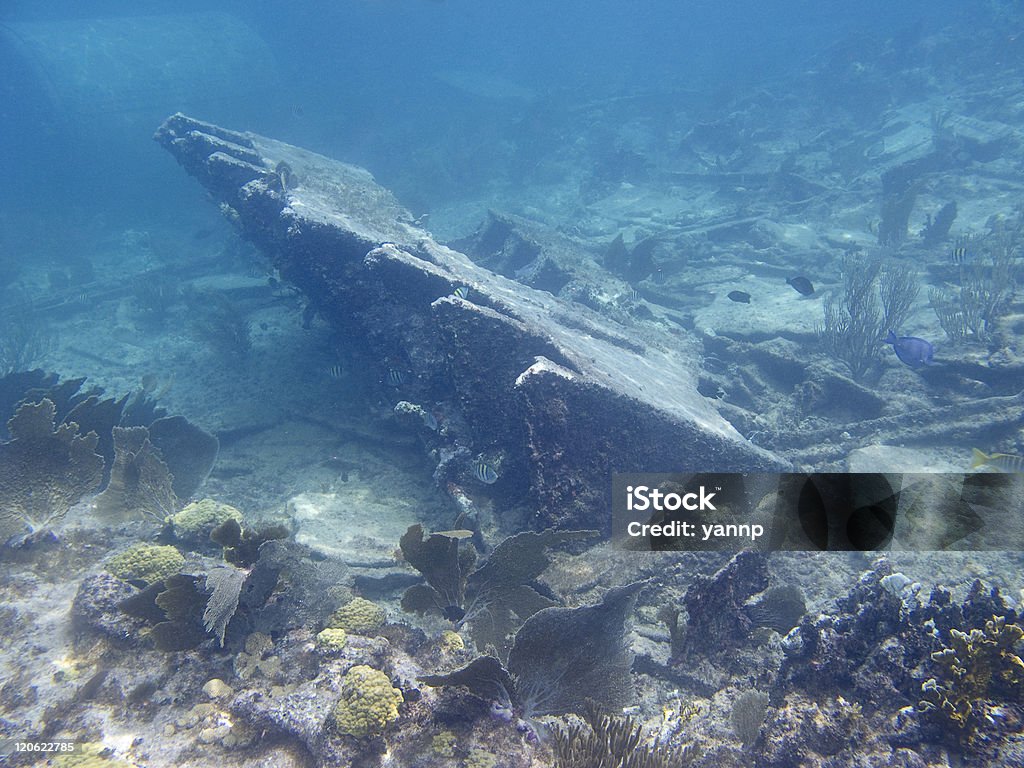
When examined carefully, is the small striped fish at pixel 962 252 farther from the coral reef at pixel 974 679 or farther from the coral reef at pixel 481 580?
the coral reef at pixel 481 580

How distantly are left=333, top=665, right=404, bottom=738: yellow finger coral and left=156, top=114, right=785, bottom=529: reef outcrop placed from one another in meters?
2.28

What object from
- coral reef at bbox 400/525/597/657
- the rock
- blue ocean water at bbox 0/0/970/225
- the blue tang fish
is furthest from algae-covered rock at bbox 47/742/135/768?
blue ocean water at bbox 0/0/970/225

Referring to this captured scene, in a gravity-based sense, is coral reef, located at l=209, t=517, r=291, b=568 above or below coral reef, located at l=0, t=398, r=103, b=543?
below

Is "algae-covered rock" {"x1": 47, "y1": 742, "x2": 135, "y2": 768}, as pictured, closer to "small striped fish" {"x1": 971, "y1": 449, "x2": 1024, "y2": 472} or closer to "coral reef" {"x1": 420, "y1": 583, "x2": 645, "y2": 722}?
"coral reef" {"x1": 420, "y1": 583, "x2": 645, "y2": 722}

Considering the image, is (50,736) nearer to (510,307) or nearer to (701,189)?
(510,307)

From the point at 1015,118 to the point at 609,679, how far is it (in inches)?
1274

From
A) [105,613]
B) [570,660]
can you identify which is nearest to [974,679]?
[570,660]

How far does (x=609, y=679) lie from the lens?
3656mm

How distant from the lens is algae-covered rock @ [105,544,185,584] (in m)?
4.43

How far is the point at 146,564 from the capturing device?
452 centimetres

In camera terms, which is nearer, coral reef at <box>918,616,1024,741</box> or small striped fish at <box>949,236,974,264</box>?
coral reef at <box>918,616,1024,741</box>

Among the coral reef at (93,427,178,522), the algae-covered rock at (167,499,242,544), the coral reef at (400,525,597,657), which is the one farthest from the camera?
the coral reef at (93,427,178,522)

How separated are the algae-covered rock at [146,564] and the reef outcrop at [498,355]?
3248 millimetres

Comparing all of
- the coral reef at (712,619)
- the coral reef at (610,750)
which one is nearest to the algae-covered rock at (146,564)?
the coral reef at (610,750)
